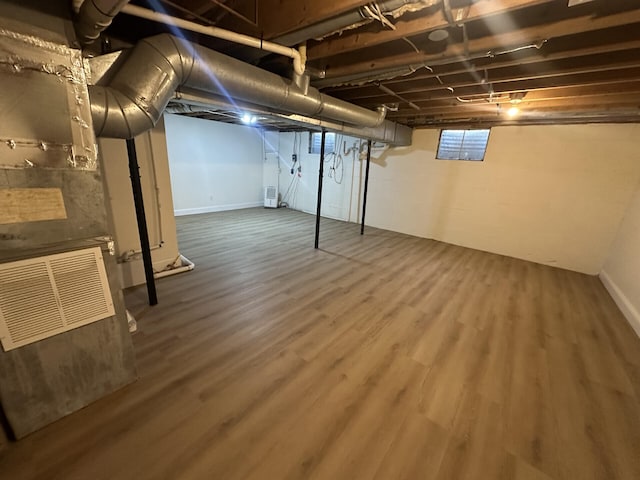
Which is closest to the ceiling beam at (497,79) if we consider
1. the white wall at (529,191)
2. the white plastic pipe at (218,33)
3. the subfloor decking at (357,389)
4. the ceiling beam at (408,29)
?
the ceiling beam at (408,29)

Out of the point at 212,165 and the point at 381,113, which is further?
the point at 212,165

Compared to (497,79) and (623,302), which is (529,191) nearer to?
(623,302)

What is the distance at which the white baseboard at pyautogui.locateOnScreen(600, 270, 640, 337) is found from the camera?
2.65m

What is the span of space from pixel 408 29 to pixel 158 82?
1633 millimetres

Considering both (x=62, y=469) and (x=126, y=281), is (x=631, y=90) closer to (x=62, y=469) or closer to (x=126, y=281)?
(x=62, y=469)

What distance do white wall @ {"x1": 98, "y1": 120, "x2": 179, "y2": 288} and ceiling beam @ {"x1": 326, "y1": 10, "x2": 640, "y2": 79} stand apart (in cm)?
231

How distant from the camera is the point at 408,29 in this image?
5.49 feet

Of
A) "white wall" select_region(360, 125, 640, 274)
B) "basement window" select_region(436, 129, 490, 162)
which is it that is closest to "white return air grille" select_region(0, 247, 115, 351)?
"white wall" select_region(360, 125, 640, 274)

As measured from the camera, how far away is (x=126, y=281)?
2854mm

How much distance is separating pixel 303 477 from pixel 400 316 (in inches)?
66.1

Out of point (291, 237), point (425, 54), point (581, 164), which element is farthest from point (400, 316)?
point (581, 164)

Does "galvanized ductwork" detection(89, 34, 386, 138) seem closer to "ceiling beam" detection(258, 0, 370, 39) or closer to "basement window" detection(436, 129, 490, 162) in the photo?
"ceiling beam" detection(258, 0, 370, 39)

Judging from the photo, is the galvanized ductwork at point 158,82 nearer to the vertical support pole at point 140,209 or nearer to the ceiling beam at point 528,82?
the vertical support pole at point 140,209

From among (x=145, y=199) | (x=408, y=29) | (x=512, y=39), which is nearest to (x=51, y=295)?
Answer: (x=145, y=199)
